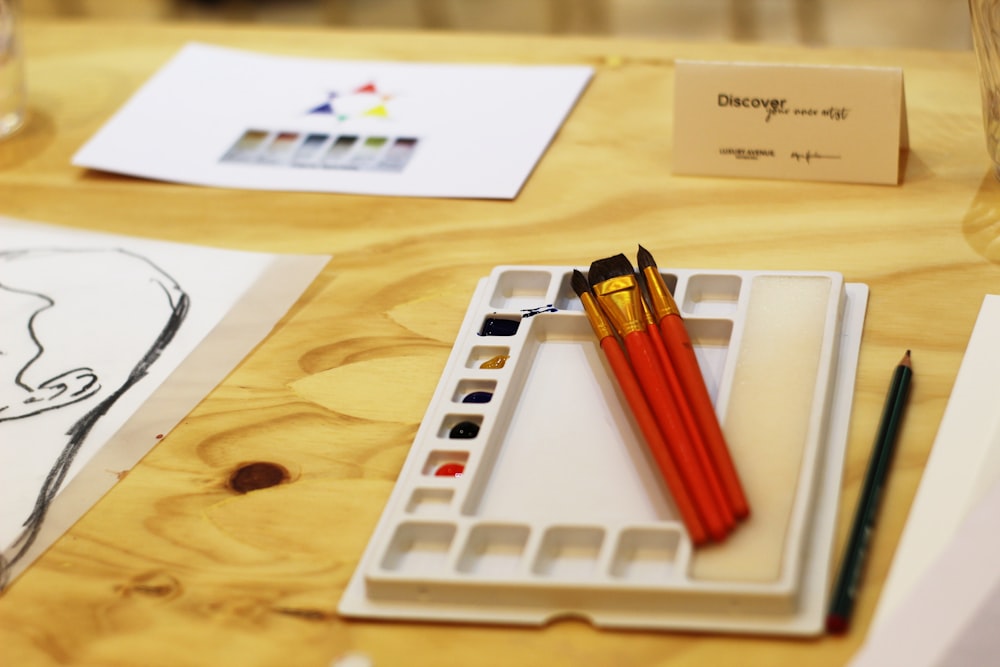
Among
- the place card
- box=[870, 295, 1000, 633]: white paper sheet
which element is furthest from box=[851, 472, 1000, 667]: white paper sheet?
the place card

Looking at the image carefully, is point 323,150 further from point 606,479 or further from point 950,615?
point 950,615

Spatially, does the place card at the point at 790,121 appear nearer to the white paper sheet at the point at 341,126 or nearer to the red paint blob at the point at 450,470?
the white paper sheet at the point at 341,126

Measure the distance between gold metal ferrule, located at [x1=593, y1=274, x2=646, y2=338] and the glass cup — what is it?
51 cm

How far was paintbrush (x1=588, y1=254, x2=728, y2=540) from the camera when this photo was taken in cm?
46

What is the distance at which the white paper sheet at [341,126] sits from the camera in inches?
31.3

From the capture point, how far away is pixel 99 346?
2.10ft

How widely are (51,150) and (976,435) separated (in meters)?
0.68

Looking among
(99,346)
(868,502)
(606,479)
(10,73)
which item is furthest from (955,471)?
(10,73)

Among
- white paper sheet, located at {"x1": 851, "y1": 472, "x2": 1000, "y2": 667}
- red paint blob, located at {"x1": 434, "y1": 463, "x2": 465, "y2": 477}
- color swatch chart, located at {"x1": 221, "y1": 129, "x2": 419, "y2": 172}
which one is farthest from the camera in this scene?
color swatch chart, located at {"x1": 221, "y1": 129, "x2": 419, "y2": 172}

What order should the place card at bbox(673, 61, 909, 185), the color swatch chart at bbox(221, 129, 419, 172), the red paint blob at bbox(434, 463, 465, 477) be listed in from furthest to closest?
1. the color swatch chart at bbox(221, 129, 419, 172)
2. the place card at bbox(673, 61, 909, 185)
3. the red paint blob at bbox(434, 463, 465, 477)

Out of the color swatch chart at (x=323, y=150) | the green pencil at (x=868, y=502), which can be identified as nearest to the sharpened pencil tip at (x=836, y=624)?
the green pencil at (x=868, y=502)

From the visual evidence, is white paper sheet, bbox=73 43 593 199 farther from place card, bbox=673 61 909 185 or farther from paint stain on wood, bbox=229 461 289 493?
paint stain on wood, bbox=229 461 289 493

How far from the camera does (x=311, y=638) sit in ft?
1.48

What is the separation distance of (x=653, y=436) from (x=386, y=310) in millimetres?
215
